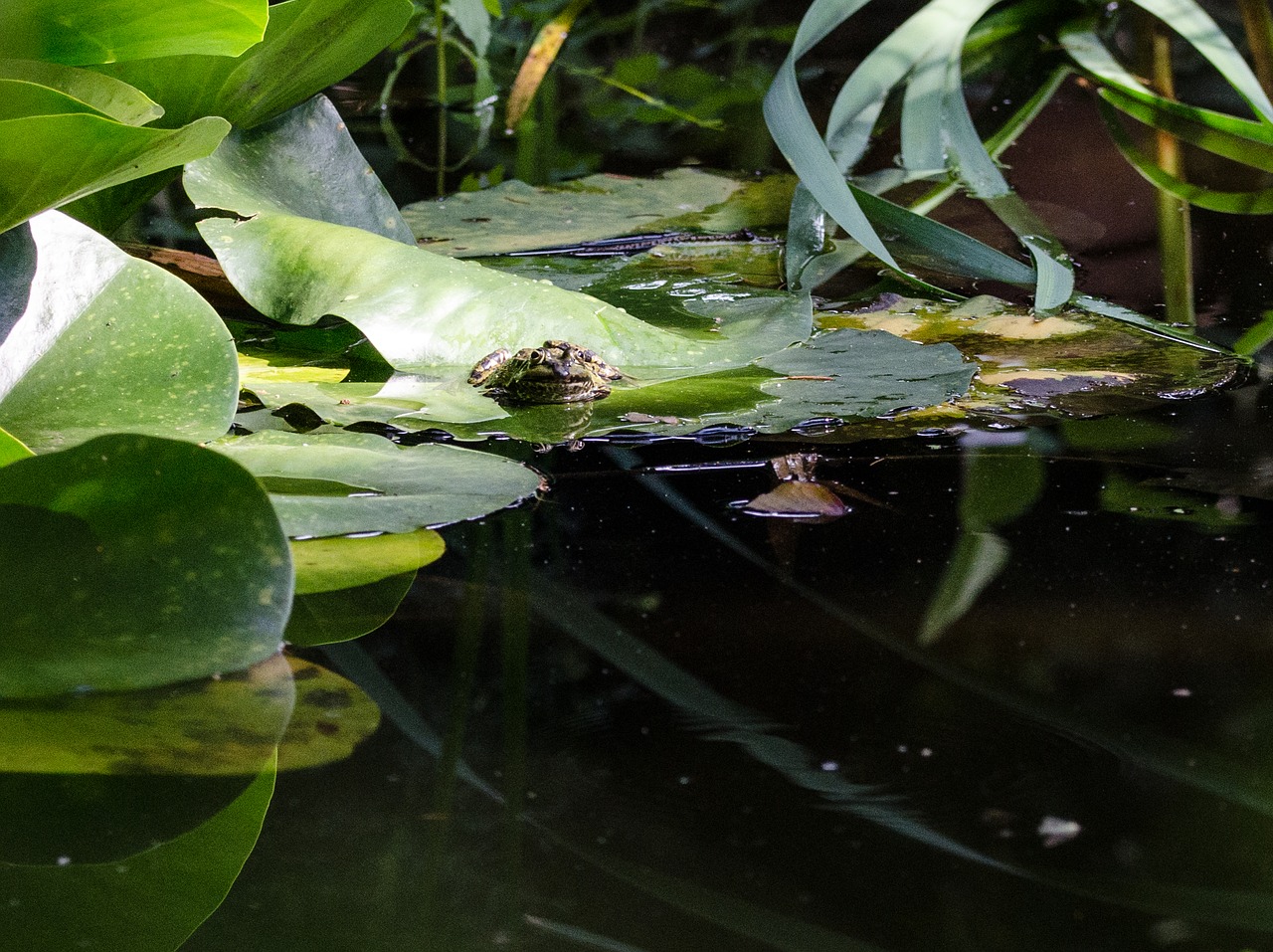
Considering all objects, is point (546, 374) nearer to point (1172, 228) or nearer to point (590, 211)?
point (590, 211)

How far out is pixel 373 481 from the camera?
83 cm

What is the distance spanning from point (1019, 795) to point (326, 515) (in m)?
0.43

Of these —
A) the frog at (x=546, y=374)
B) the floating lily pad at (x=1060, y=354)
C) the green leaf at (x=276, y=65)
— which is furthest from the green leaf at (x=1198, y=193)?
the green leaf at (x=276, y=65)

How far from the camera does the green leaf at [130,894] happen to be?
49cm

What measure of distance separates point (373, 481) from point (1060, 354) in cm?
63

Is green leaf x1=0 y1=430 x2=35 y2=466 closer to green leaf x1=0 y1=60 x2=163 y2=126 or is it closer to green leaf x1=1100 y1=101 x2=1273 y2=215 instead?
green leaf x1=0 y1=60 x2=163 y2=126

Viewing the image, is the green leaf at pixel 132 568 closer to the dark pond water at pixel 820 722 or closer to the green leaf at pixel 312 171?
the dark pond water at pixel 820 722

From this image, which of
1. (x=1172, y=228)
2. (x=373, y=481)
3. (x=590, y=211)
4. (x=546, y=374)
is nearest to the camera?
(x=373, y=481)

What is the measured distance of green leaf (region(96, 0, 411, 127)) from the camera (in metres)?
1.04

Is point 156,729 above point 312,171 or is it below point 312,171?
below

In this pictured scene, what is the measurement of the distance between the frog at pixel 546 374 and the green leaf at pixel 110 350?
0.27 metres

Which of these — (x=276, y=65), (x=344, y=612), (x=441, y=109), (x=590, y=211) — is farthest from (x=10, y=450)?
(x=441, y=109)

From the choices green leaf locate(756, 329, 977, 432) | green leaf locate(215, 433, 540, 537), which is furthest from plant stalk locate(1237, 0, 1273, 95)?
green leaf locate(215, 433, 540, 537)

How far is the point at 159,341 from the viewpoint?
Result: 33.9 inches
